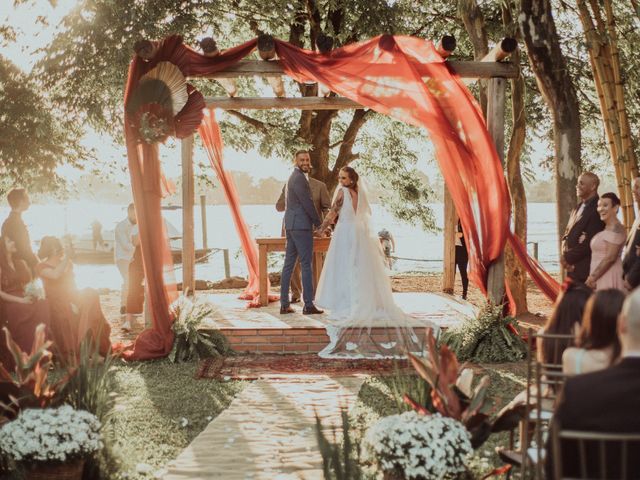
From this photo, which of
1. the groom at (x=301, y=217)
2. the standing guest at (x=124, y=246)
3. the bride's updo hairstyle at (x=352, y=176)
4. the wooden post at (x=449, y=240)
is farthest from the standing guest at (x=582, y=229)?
the standing guest at (x=124, y=246)

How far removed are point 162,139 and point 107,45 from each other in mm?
5622

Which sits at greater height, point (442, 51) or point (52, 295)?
point (442, 51)

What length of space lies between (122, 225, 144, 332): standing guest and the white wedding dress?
233 centimetres

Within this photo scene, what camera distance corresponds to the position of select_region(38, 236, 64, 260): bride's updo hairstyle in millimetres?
7617

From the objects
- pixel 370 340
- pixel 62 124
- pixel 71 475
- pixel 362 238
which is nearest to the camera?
pixel 71 475

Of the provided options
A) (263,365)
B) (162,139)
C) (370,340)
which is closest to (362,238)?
(370,340)

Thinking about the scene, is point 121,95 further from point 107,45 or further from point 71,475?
point 71,475

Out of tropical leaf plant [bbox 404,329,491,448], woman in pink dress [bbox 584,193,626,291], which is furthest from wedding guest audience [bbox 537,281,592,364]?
woman in pink dress [bbox 584,193,626,291]

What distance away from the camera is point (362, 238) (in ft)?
28.8

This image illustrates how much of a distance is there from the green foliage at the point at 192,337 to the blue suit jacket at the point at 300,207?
1.38 metres

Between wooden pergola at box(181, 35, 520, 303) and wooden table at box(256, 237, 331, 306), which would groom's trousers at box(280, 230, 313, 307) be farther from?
wooden pergola at box(181, 35, 520, 303)

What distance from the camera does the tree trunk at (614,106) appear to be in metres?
8.16

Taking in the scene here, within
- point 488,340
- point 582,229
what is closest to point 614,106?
point 582,229

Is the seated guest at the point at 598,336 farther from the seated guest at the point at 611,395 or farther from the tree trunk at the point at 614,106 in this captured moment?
the tree trunk at the point at 614,106
